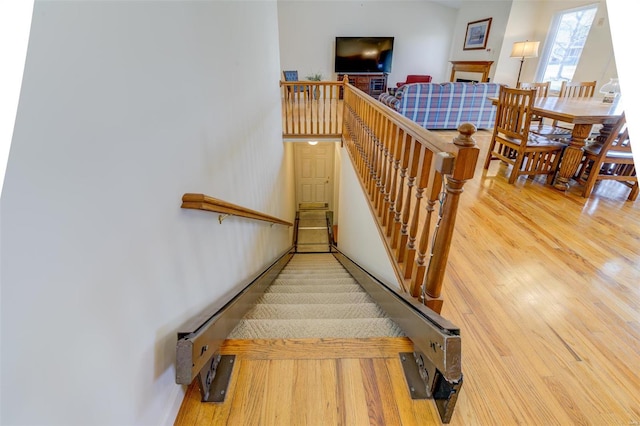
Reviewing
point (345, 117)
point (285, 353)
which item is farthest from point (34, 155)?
point (345, 117)

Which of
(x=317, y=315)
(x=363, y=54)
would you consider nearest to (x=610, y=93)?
(x=317, y=315)

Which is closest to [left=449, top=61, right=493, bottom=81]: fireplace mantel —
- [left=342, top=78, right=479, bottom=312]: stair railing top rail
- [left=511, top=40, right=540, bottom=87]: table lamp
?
[left=511, top=40, right=540, bottom=87]: table lamp

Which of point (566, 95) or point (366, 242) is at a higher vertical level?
point (566, 95)

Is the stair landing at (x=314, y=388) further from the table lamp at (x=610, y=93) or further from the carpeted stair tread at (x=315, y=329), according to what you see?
the table lamp at (x=610, y=93)

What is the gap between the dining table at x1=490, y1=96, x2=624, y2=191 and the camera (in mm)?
2500

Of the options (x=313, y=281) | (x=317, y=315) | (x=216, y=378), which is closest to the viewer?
(x=216, y=378)

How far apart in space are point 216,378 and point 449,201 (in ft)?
3.70

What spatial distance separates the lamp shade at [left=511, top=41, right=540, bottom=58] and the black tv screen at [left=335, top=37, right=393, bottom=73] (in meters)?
3.37

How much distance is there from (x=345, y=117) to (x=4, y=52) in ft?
13.5

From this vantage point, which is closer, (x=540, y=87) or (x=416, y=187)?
(x=416, y=187)

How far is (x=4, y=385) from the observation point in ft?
1.55

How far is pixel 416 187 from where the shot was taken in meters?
1.43

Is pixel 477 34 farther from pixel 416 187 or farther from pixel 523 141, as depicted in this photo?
pixel 416 187

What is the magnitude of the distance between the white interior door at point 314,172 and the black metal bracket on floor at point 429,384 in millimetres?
6261
